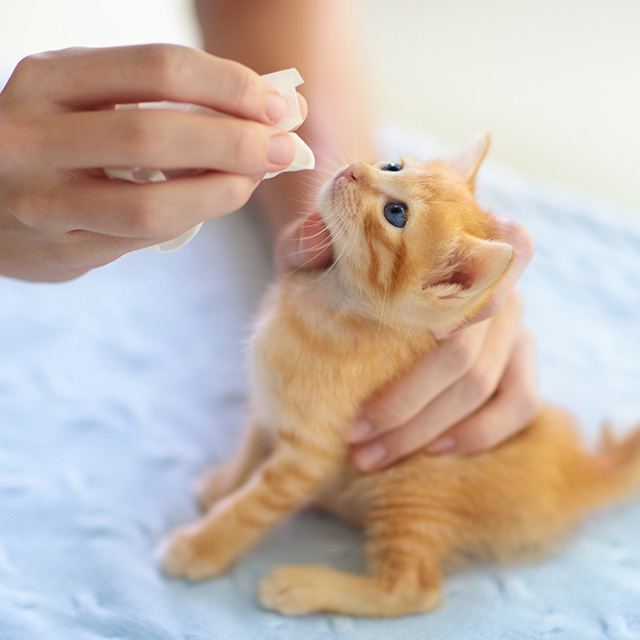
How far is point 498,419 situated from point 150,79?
0.66m

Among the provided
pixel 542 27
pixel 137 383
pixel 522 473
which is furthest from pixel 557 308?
pixel 542 27

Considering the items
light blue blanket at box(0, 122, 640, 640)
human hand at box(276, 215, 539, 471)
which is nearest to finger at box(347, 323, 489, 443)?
human hand at box(276, 215, 539, 471)

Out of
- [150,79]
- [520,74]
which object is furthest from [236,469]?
[520,74]

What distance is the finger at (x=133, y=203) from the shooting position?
60cm

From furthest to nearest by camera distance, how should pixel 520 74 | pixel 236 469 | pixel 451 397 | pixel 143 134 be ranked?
pixel 520 74
pixel 236 469
pixel 451 397
pixel 143 134

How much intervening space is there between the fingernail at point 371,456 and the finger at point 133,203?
0.46 metres

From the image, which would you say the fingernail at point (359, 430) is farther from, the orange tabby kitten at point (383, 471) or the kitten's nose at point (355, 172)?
the kitten's nose at point (355, 172)

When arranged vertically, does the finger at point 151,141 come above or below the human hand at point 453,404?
above

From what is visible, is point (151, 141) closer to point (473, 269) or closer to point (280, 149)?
point (280, 149)

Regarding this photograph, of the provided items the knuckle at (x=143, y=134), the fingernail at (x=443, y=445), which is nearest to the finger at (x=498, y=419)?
the fingernail at (x=443, y=445)

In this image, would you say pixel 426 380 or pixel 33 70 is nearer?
pixel 33 70

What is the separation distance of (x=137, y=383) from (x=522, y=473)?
27.2 inches

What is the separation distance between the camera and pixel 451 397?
0.94 metres

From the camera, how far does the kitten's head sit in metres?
0.80
